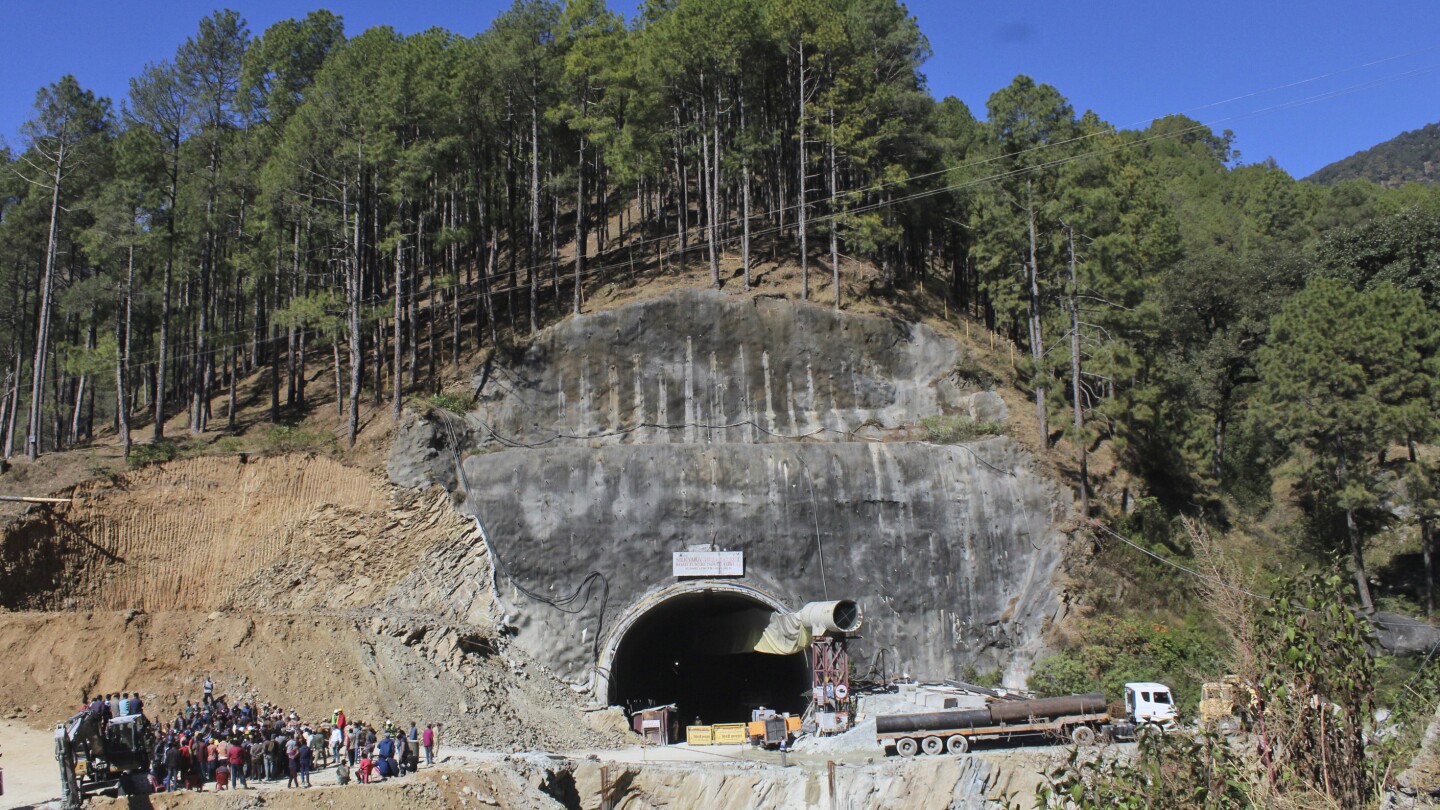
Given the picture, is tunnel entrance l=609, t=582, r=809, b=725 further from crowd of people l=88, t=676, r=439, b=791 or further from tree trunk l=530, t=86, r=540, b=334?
tree trunk l=530, t=86, r=540, b=334

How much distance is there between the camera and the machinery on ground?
19844 millimetres

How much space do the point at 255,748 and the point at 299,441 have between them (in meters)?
15.1

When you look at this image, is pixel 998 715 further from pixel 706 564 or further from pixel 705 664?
pixel 705 664

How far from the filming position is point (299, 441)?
3556 cm

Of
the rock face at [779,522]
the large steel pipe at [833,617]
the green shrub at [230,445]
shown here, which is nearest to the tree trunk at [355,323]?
the rock face at [779,522]

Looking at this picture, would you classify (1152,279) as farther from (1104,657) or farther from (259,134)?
(259,134)

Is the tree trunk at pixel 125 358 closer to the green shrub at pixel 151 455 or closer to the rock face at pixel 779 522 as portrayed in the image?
the green shrub at pixel 151 455

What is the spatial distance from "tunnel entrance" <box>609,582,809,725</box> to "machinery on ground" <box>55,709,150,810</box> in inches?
565

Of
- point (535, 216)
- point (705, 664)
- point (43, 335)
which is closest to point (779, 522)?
point (705, 664)

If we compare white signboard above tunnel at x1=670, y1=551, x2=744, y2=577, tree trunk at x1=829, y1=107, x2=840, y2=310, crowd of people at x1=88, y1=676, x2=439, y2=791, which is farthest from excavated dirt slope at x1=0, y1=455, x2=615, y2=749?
tree trunk at x1=829, y1=107, x2=840, y2=310

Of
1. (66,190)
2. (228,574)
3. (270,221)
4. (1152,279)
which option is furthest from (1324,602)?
(66,190)

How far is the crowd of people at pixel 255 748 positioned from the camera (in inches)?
850

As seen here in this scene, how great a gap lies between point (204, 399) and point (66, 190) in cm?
854

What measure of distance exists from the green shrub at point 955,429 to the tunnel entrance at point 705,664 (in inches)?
364
